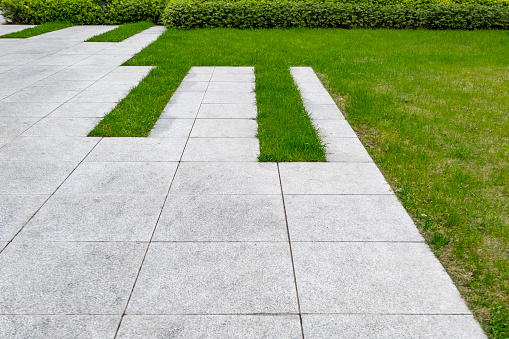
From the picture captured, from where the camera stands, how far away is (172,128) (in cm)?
711

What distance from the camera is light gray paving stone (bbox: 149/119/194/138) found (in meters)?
6.79

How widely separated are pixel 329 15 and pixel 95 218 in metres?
16.7

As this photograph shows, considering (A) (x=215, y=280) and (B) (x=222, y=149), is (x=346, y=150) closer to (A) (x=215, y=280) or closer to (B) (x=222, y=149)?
(B) (x=222, y=149)

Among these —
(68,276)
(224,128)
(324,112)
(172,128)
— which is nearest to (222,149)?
(224,128)

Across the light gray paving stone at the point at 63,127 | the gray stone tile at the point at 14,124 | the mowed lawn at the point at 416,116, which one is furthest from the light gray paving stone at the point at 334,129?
the gray stone tile at the point at 14,124

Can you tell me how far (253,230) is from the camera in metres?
4.20

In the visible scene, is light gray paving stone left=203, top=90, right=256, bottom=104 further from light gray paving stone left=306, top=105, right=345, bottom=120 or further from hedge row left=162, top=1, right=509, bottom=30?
hedge row left=162, top=1, right=509, bottom=30

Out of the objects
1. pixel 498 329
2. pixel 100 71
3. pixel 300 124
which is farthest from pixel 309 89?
pixel 498 329

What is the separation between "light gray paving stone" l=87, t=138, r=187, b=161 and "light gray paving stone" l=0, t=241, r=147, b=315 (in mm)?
2087

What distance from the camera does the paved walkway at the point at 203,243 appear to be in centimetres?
309

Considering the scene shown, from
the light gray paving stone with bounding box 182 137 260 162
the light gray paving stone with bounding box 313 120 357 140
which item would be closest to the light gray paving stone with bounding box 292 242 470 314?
the light gray paving stone with bounding box 182 137 260 162

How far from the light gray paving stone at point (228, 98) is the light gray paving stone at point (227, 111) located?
0.89ft

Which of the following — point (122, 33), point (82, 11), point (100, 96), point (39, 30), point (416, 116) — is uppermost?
point (82, 11)

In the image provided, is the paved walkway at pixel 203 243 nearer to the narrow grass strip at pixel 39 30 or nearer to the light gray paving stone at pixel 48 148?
the light gray paving stone at pixel 48 148
